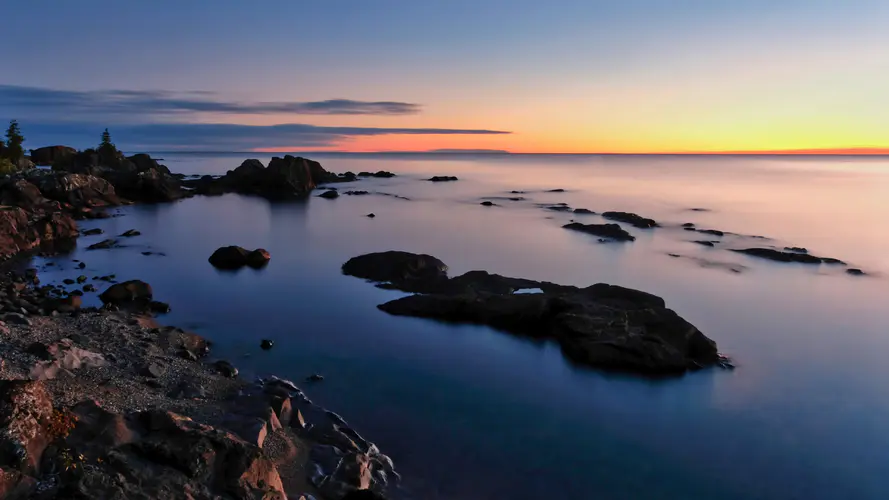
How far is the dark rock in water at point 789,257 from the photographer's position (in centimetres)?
4544

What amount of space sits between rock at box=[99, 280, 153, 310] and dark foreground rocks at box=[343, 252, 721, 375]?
39.7ft

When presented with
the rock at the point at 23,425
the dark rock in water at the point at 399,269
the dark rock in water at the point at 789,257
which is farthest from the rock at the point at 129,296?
the dark rock in water at the point at 789,257

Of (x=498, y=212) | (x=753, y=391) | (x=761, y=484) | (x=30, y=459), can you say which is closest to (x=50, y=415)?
(x=30, y=459)

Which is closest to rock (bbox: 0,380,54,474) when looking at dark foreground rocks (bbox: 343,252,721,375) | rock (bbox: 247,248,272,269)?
dark foreground rocks (bbox: 343,252,721,375)

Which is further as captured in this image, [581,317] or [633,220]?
[633,220]

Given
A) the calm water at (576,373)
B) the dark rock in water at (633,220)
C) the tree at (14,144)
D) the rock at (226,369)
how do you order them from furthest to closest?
1. the tree at (14,144)
2. the dark rock in water at (633,220)
3. the rock at (226,369)
4. the calm water at (576,373)

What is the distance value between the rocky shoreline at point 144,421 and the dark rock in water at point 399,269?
43.8ft

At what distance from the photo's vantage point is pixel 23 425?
9.13 m

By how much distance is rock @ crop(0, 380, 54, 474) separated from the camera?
8664 millimetres

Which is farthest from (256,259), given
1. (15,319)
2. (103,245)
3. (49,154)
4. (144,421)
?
(49,154)

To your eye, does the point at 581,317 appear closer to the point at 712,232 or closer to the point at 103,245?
the point at 103,245

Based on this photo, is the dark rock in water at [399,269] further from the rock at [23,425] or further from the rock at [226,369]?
the rock at [23,425]

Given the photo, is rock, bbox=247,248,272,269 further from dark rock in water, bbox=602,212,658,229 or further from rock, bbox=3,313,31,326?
dark rock in water, bbox=602,212,658,229

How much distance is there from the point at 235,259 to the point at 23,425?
105 ft
